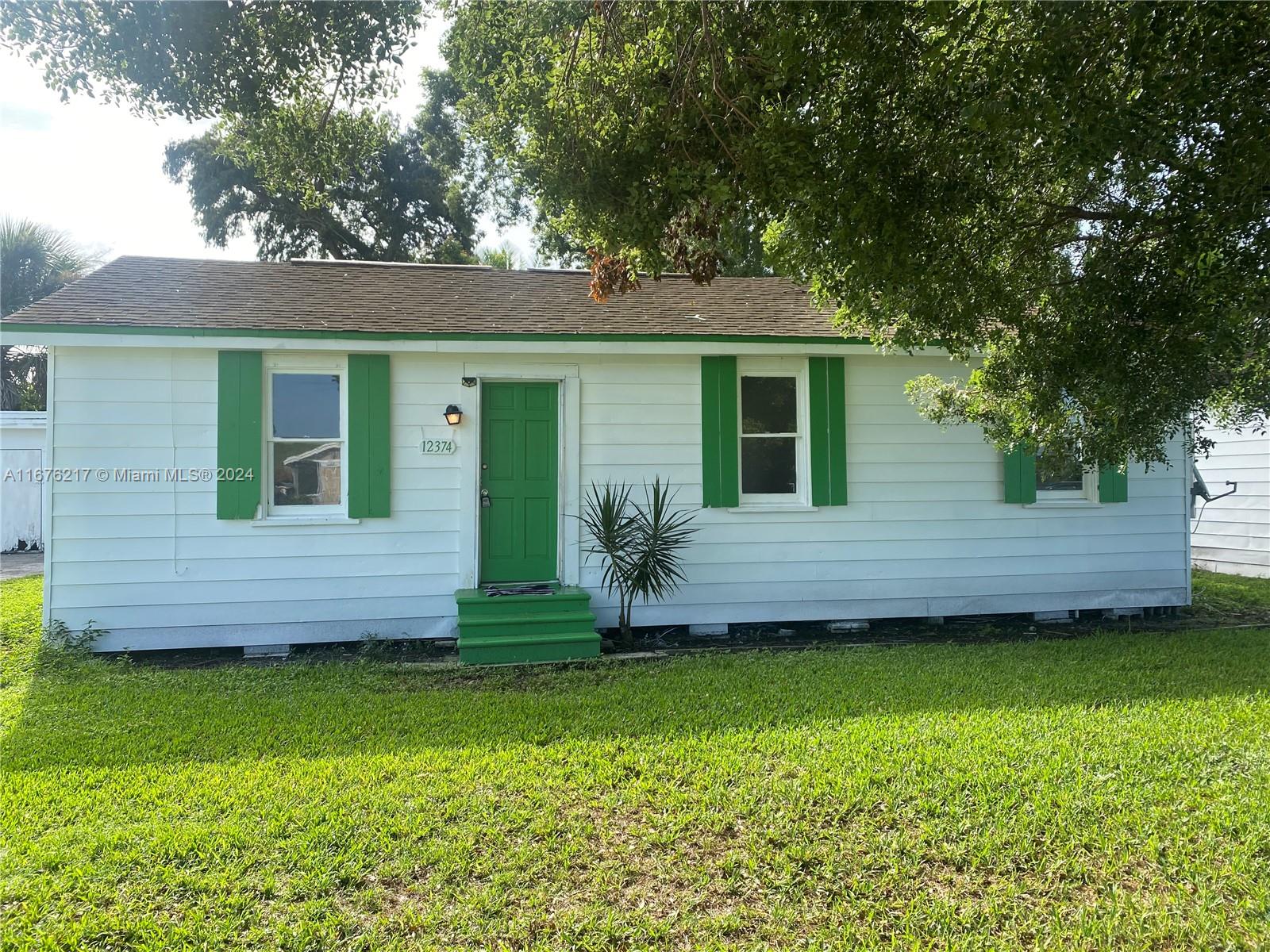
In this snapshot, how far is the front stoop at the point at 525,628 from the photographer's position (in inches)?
257

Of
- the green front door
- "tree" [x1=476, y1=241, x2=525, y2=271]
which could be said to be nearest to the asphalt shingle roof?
the green front door

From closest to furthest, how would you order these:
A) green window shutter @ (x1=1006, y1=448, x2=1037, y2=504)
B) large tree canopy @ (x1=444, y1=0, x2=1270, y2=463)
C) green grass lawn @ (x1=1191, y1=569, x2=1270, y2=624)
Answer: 1. large tree canopy @ (x1=444, y1=0, x2=1270, y2=463)
2. green window shutter @ (x1=1006, y1=448, x2=1037, y2=504)
3. green grass lawn @ (x1=1191, y1=569, x2=1270, y2=624)

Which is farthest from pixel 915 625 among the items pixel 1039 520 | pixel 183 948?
pixel 183 948

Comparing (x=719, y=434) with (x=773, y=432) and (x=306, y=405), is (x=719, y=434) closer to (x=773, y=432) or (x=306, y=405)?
(x=773, y=432)

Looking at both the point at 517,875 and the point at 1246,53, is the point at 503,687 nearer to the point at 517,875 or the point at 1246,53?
the point at 517,875

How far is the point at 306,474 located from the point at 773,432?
4.52 m

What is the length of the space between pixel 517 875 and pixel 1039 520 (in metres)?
7.14

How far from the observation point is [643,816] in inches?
140

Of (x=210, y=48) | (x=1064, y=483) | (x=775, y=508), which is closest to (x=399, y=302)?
(x=210, y=48)

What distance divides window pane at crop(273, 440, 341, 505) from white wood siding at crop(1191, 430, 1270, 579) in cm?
1149

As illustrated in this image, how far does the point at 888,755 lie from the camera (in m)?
4.16

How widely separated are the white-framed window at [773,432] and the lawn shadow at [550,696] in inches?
68.7

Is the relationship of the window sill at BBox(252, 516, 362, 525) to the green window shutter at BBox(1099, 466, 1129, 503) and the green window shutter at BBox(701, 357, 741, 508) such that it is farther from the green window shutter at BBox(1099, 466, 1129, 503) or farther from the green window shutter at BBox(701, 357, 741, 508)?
the green window shutter at BBox(1099, 466, 1129, 503)

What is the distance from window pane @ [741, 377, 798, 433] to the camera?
7953 mm
